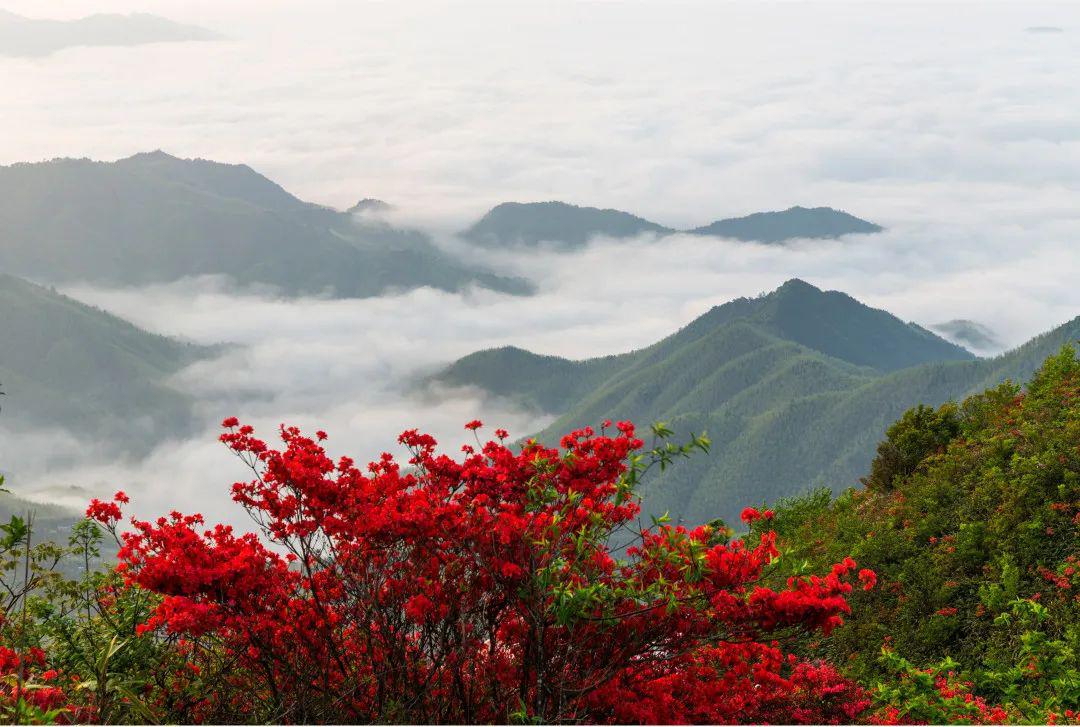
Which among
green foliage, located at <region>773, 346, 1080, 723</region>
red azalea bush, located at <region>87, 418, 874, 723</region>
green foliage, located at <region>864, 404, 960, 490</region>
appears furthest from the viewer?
green foliage, located at <region>864, 404, 960, 490</region>

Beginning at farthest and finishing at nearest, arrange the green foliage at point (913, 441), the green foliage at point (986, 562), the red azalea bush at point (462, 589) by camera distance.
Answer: the green foliage at point (913, 441)
the green foliage at point (986, 562)
the red azalea bush at point (462, 589)

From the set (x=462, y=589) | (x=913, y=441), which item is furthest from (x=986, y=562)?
(x=462, y=589)

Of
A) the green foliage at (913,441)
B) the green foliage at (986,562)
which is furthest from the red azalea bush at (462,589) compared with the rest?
the green foliage at (913,441)

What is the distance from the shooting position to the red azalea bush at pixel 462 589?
387 inches

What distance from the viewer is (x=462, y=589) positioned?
10.4 meters

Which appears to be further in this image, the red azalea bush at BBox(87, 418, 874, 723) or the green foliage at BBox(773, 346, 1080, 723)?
the green foliage at BBox(773, 346, 1080, 723)

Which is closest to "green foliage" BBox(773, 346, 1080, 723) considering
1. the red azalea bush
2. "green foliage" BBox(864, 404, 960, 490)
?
"green foliage" BBox(864, 404, 960, 490)

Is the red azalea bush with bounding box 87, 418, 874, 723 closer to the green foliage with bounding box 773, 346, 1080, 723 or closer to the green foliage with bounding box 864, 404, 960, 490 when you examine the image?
the green foliage with bounding box 773, 346, 1080, 723

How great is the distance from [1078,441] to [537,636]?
44.7 feet

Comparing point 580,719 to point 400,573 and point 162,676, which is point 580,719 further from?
point 162,676

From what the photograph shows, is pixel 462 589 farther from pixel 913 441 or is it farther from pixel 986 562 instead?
pixel 913 441

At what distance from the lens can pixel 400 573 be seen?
35.4 feet

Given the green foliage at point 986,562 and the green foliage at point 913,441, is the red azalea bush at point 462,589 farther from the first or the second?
the green foliage at point 913,441

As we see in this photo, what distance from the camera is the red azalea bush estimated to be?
32.3ft
